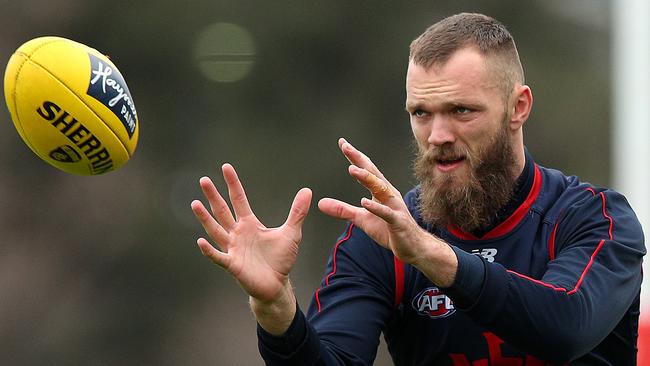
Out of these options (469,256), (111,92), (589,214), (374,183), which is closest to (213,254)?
(374,183)

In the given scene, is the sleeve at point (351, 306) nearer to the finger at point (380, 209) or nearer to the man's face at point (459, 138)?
the man's face at point (459, 138)

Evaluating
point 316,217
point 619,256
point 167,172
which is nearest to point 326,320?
point 619,256

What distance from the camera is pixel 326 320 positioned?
211 inches

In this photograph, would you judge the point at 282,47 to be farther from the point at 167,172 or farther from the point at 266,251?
the point at 266,251

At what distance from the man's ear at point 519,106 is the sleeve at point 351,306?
764 mm

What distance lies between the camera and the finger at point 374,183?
452 centimetres

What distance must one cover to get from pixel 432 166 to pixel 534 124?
1265cm

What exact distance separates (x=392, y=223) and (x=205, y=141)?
45.6ft

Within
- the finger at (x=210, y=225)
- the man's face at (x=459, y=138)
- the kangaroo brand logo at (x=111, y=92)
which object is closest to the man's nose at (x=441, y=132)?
the man's face at (x=459, y=138)

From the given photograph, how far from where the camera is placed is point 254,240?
488cm

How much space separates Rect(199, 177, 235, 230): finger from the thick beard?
0.92 meters

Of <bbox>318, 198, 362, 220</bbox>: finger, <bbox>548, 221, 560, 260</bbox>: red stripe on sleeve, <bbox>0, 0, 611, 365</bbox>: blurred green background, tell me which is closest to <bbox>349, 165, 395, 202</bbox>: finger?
<bbox>318, 198, 362, 220</bbox>: finger

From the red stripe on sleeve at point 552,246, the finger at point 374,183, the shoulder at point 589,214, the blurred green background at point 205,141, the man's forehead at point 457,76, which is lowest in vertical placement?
the blurred green background at point 205,141

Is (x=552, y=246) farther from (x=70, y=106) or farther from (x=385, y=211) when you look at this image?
(x=70, y=106)
